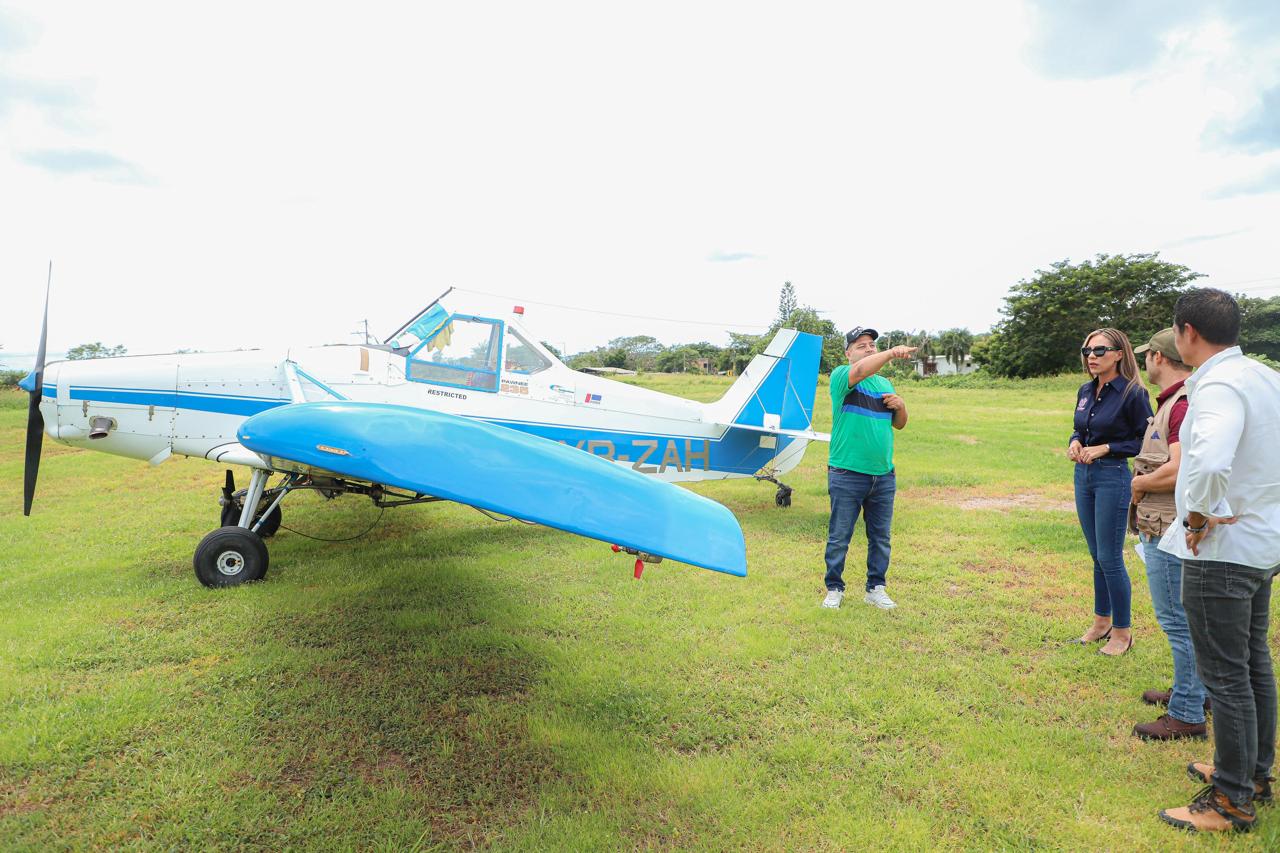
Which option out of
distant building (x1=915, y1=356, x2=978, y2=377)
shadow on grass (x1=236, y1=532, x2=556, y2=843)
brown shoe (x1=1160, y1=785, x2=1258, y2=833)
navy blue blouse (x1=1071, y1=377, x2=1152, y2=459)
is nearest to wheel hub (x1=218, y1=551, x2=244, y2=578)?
shadow on grass (x1=236, y1=532, x2=556, y2=843)

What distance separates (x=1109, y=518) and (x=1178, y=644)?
2.74ft

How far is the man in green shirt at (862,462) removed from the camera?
4469 mm

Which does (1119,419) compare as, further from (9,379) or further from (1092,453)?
(9,379)

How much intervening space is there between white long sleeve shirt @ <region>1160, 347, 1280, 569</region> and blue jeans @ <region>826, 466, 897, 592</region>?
2.31 m

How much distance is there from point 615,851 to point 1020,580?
4.52 m

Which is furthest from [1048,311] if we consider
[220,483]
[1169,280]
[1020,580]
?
[220,483]

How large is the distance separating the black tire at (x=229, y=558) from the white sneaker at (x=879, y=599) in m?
4.82

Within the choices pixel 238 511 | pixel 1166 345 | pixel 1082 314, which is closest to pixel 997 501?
pixel 1166 345

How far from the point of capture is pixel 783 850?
232 centimetres

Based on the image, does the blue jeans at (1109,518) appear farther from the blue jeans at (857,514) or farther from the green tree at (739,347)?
the green tree at (739,347)

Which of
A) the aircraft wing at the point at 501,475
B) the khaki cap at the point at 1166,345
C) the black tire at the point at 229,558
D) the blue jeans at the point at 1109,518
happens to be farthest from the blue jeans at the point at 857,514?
the black tire at the point at 229,558

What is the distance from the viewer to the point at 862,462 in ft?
14.7

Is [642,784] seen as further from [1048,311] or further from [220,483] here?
[1048,311]

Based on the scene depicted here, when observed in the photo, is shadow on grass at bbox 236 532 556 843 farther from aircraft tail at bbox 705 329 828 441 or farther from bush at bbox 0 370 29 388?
bush at bbox 0 370 29 388
